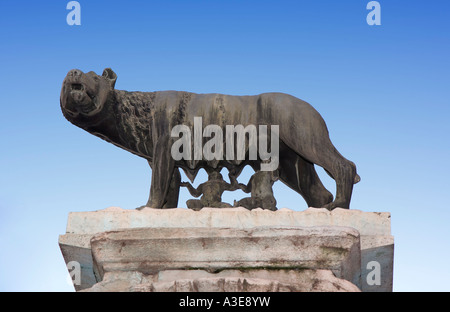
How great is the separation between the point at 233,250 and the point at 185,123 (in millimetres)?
1944

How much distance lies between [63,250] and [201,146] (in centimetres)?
184

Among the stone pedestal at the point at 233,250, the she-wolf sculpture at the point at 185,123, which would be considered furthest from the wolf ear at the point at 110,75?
the stone pedestal at the point at 233,250

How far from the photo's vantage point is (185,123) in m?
9.06

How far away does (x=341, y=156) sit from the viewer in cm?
887

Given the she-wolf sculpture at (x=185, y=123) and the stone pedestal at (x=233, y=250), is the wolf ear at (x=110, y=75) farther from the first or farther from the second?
the stone pedestal at (x=233, y=250)

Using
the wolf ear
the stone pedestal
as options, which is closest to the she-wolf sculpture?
the wolf ear

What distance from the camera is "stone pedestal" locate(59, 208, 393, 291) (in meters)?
7.51

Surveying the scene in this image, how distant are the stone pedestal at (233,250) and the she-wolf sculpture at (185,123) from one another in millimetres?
855

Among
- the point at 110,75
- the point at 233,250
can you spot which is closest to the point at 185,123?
the point at 110,75

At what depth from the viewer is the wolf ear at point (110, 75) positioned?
9359 millimetres

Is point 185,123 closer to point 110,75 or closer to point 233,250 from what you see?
point 110,75

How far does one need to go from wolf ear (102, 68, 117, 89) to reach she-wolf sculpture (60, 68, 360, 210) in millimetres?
11
